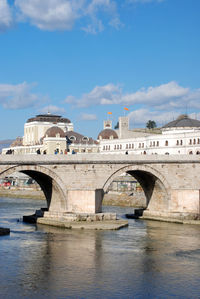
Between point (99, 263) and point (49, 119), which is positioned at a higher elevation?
point (49, 119)

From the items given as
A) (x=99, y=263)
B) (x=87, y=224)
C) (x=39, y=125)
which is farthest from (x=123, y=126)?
(x=99, y=263)

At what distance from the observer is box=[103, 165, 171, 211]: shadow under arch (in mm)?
41934

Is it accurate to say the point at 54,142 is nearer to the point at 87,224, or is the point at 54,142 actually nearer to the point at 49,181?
the point at 49,181

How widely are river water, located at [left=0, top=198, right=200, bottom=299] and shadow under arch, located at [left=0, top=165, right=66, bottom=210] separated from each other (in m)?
3.01

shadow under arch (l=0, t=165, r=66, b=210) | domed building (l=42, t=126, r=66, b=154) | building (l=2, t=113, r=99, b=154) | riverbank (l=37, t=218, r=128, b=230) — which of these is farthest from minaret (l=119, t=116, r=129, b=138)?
riverbank (l=37, t=218, r=128, b=230)

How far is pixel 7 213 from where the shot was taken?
4778cm

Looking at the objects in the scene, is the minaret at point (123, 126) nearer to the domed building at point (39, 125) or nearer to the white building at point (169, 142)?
the white building at point (169, 142)

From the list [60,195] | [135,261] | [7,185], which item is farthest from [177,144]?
[135,261]

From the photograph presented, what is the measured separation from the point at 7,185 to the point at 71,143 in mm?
28105

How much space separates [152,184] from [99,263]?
18.6 metres

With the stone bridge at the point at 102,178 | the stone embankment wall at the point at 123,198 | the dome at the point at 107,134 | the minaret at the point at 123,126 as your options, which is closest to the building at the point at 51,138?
the dome at the point at 107,134

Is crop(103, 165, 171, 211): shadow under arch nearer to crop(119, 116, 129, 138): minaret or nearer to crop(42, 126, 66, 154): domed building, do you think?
crop(119, 116, 129, 138): minaret

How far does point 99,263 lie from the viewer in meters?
26.8

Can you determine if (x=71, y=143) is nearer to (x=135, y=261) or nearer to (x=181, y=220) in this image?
(x=181, y=220)
